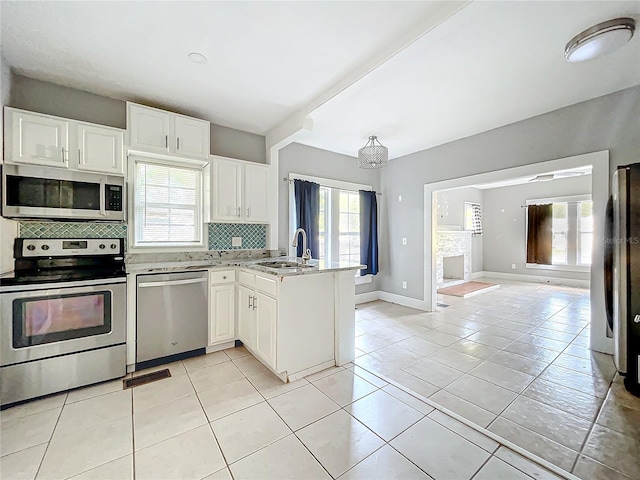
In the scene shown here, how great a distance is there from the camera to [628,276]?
216 cm

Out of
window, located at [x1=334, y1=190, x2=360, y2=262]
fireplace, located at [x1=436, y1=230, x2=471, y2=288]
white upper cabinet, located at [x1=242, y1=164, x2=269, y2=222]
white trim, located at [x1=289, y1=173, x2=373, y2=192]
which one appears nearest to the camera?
white upper cabinet, located at [x1=242, y1=164, x2=269, y2=222]

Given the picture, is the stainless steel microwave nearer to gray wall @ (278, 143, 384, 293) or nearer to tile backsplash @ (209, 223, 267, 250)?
tile backsplash @ (209, 223, 267, 250)

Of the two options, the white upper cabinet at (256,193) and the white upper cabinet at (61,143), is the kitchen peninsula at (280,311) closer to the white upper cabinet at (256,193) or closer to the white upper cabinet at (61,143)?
the white upper cabinet at (256,193)

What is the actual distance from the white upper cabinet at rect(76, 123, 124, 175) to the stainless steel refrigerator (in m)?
4.37

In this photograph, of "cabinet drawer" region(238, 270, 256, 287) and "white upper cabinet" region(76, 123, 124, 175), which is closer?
"white upper cabinet" region(76, 123, 124, 175)

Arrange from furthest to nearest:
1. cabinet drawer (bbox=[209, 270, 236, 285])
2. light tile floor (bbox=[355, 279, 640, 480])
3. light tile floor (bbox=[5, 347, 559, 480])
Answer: cabinet drawer (bbox=[209, 270, 236, 285]) → light tile floor (bbox=[355, 279, 640, 480]) → light tile floor (bbox=[5, 347, 559, 480])

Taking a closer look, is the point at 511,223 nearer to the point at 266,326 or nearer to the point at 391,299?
the point at 391,299

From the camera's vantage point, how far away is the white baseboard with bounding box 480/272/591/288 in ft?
20.5

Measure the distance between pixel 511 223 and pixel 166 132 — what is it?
27.1 feet

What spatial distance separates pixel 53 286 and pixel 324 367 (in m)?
2.26

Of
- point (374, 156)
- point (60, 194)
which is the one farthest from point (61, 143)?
point (374, 156)

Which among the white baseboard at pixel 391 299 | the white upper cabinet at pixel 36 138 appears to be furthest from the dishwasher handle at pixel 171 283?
the white baseboard at pixel 391 299

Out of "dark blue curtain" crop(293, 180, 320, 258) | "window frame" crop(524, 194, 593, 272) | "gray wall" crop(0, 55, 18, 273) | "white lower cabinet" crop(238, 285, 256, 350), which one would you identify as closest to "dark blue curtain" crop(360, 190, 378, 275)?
"dark blue curtain" crop(293, 180, 320, 258)

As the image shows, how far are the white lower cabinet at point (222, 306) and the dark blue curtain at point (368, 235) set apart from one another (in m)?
2.54
